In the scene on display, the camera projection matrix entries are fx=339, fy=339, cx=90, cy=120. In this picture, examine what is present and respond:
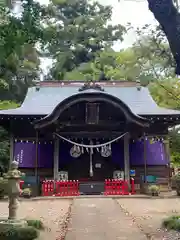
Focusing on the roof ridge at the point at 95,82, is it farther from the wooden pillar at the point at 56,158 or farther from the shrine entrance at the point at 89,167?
the wooden pillar at the point at 56,158

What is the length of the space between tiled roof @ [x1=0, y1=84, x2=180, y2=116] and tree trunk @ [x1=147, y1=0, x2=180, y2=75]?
10131 mm

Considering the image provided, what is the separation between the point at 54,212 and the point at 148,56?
5095 millimetres

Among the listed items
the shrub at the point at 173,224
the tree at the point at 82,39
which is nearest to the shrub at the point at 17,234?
the shrub at the point at 173,224

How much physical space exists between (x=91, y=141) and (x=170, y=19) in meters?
11.2

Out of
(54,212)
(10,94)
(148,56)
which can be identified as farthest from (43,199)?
(10,94)

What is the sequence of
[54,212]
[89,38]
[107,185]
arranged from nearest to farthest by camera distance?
[54,212] → [107,185] → [89,38]

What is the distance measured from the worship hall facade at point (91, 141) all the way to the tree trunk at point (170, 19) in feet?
30.9

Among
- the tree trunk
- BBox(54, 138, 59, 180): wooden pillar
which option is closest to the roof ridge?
BBox(54, 138, 59, 180): wooden pillar

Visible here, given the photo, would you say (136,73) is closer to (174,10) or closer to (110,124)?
(110,124)

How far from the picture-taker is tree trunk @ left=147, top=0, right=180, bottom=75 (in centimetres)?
521

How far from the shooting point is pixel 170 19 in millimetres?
5359

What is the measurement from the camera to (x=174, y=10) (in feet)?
17.6

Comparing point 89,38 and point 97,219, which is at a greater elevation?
point 89,38

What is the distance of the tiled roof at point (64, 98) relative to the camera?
16172mm
